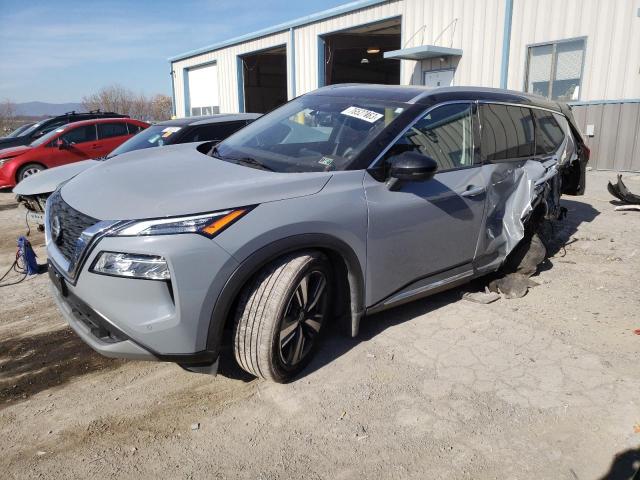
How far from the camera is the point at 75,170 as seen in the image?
5621 mm

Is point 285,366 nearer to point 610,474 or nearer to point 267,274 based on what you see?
point 267,274

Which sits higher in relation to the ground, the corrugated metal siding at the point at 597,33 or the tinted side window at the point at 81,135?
the corrugated metal siding at the point at 597,33

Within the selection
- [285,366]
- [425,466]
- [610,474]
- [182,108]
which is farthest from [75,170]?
[182,108]

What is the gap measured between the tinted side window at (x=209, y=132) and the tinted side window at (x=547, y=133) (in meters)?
3.87

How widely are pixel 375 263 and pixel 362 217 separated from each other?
327mm

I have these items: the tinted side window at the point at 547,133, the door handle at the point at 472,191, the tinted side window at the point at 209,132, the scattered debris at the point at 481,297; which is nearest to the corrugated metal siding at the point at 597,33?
the tinted side window at the point at 547,133

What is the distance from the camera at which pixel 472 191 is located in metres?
3.71

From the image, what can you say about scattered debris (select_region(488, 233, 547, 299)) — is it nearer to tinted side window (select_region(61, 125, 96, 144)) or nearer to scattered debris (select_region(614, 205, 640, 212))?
scattered debris (select_region(614, 205, 640, 212))

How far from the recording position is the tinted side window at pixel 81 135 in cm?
1135

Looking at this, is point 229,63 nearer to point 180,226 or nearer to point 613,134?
point 613,134

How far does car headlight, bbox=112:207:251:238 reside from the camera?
2400mm

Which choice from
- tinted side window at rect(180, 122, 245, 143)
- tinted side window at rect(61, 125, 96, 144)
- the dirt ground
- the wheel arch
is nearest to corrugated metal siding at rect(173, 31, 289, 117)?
tinted side window at rect(61, 125, 96, 144)

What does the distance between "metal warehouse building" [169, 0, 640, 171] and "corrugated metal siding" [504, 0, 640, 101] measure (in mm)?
20

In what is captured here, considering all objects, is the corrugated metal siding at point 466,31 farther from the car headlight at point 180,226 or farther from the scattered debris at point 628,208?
the car headlight at point 180,226
